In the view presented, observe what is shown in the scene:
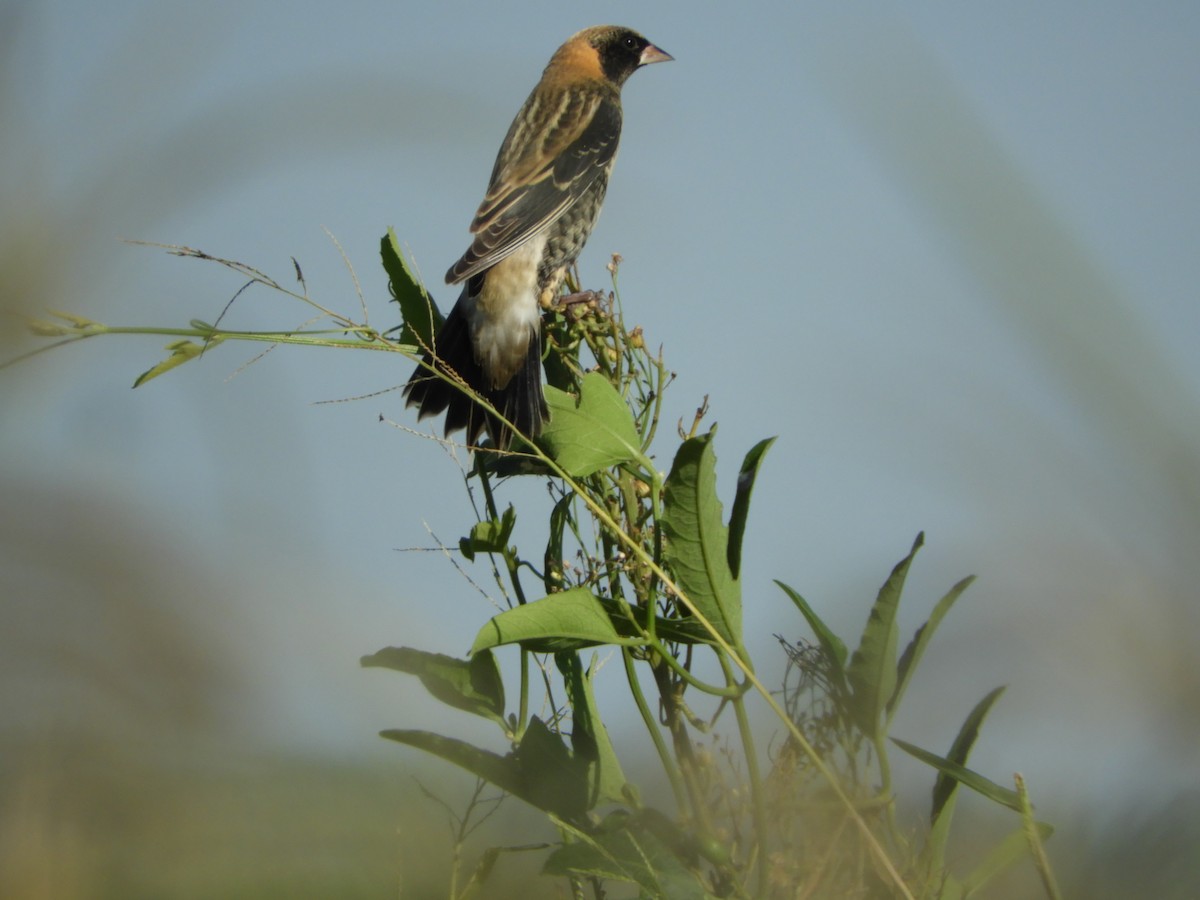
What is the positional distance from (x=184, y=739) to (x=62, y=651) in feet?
0.36

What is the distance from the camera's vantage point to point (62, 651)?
80 cm

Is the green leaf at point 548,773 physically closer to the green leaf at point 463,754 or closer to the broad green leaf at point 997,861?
the green leaf at point 463,754

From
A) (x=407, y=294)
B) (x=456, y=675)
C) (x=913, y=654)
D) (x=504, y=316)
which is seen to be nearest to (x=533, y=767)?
(x=456, y=675)

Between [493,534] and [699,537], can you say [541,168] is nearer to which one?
[493,534]

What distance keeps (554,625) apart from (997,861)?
1.30ft

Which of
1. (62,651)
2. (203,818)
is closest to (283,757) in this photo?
(203,818)

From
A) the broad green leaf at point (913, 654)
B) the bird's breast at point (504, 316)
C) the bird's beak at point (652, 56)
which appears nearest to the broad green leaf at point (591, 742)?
the broad green leaf at point (913, 654)

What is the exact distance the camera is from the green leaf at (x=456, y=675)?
1037 mm

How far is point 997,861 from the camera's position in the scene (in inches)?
35.6

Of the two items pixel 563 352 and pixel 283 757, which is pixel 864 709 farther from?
pixel 563 352

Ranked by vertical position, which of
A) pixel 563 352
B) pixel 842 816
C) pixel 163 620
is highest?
pixel 563 352

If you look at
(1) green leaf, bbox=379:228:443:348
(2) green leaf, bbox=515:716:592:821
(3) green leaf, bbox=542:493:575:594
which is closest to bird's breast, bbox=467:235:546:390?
(1) green leaf, bbox=379:228:443:348

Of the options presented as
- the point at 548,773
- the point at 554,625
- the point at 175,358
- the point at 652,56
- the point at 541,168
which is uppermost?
the point at 652,56

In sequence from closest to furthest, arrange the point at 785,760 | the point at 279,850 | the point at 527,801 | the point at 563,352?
the point at 279,850 → the point at 785,760 → the point at 527,801 → the point at 563,352
